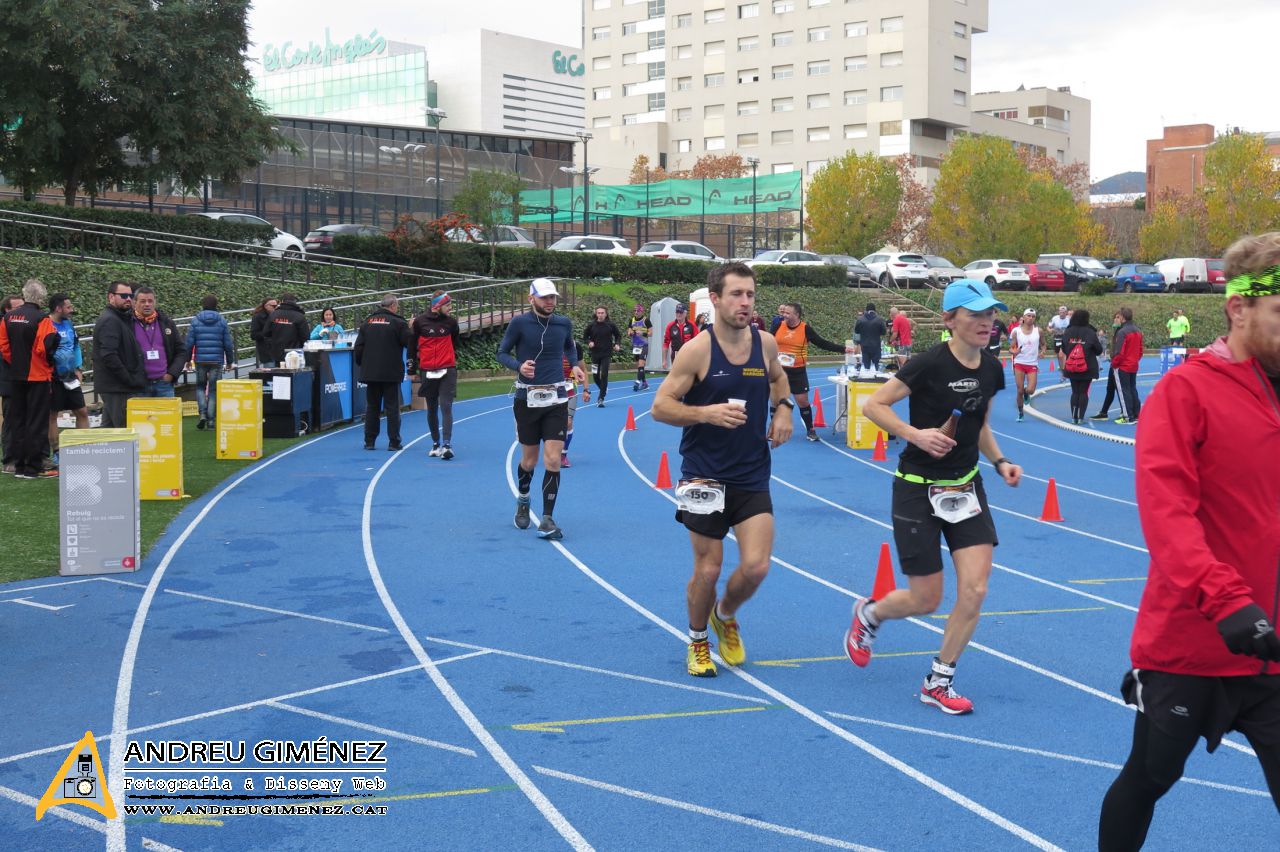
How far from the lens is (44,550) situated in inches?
396

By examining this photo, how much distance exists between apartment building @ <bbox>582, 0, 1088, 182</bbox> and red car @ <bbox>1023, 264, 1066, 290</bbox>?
91.3 ft

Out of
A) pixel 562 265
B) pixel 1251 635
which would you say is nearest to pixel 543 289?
pixel 1251 635

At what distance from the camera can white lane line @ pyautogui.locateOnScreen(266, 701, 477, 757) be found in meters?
5.70

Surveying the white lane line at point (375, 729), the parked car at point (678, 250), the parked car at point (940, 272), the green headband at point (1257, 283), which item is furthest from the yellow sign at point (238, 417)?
the parked car at point (940, 272)

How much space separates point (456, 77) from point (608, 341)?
13975 cm

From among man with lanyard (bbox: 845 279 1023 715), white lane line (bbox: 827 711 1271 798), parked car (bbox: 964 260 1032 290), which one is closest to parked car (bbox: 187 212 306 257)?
parked car (bbox: 964 260 1032 290)

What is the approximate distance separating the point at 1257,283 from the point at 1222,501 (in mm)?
590

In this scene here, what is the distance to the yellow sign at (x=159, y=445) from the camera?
1255 centimetres

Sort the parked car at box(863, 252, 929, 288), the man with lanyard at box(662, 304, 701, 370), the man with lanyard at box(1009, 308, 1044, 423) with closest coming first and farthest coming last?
1. the man with lanyard at box(1009, 308, 1044, 423)
2. the man with lanyard at box(662, 304, 701, 370)
3. the parked car at box(863, 252, 929, 288)

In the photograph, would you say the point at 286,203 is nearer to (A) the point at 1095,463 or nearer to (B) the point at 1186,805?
(A) the point at 1095,463

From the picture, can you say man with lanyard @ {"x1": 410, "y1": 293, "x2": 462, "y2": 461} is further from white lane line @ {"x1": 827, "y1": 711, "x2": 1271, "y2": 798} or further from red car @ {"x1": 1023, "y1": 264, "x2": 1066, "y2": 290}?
red car @ {"x1": 1023, "y1": 264, "x2": 1066, "y2": 290}

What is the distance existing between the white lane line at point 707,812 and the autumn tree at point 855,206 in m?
57.7

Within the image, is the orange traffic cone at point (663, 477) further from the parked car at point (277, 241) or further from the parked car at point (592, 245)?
the parked car at point (592, 245)

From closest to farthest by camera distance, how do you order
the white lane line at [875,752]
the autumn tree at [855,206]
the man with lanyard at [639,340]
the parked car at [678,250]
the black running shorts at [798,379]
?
the white lane line at [875,752], the black running shorts at [798,379], the man with lanyard at [639,340], the parked car at [678,250], the autumn tree at [855,206]
